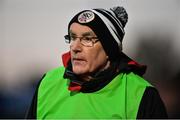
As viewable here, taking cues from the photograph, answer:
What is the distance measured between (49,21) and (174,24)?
80 centimetres

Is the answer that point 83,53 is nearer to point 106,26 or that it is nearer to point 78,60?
point 78,60

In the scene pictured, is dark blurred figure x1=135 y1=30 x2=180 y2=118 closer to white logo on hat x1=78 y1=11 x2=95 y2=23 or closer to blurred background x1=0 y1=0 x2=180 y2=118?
blurred background x1=0 y1=0 x2=180 y2=118

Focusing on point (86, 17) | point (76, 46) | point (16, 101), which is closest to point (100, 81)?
point (76, 46)

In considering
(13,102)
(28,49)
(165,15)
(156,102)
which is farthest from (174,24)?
(13,102)

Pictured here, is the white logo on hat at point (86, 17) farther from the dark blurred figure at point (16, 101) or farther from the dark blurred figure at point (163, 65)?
the dark blurred figure at point (16, 101)

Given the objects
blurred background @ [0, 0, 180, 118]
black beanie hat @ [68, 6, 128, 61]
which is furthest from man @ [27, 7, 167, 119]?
blurred background @ [0, 0, 180, 118]

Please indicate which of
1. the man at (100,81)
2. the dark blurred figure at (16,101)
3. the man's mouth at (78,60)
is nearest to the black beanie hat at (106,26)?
the man at (100,81)

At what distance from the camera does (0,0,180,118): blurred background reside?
8.79 ft

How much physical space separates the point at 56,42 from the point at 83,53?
58 centimetres

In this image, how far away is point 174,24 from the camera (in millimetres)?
2684

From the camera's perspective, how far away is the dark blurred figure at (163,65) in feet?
8.85

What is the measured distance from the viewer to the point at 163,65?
8.86ft

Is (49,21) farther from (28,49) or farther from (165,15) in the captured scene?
(165,15)

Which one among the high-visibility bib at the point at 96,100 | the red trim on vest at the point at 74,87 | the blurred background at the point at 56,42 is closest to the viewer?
the high-visibility bib at the point at 96,100
